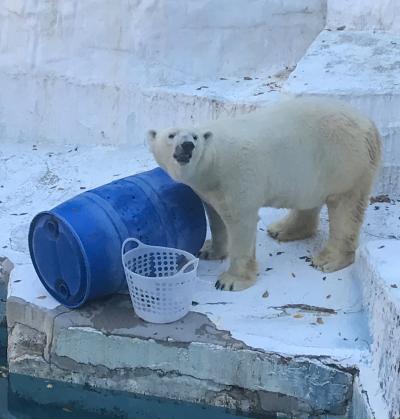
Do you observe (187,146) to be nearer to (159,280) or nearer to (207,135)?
(207,135)

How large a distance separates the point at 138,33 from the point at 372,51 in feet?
4.97

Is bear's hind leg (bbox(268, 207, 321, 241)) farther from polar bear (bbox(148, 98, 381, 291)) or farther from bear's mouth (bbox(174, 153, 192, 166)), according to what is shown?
bear's mouth (bbox(174, 153, 192, 166))

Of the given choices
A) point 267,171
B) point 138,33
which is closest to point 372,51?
point 138,33

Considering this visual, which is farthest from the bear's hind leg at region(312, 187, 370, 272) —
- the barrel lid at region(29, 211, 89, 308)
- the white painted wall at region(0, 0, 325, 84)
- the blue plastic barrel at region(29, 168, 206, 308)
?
the white painted wall at region(0, 0, 325, 84)

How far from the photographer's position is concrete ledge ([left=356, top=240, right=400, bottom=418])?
321 centimetres

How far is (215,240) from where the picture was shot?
4375 millimetres

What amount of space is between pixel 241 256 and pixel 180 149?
0.68 meters

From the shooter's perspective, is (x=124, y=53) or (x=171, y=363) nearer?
(x=171, y=363)

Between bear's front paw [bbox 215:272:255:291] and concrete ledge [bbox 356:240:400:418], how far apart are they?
527mm

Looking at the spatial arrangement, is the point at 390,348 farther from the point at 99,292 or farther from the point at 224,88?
the point at 224,88

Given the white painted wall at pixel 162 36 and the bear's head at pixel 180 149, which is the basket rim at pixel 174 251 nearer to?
the bear's head at pixel 180 149

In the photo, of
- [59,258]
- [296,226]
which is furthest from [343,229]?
[59,258]

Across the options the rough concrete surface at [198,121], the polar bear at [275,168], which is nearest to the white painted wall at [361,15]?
the rough concrete surface at [198,121]

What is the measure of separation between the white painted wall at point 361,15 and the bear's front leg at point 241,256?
237 centimetres
